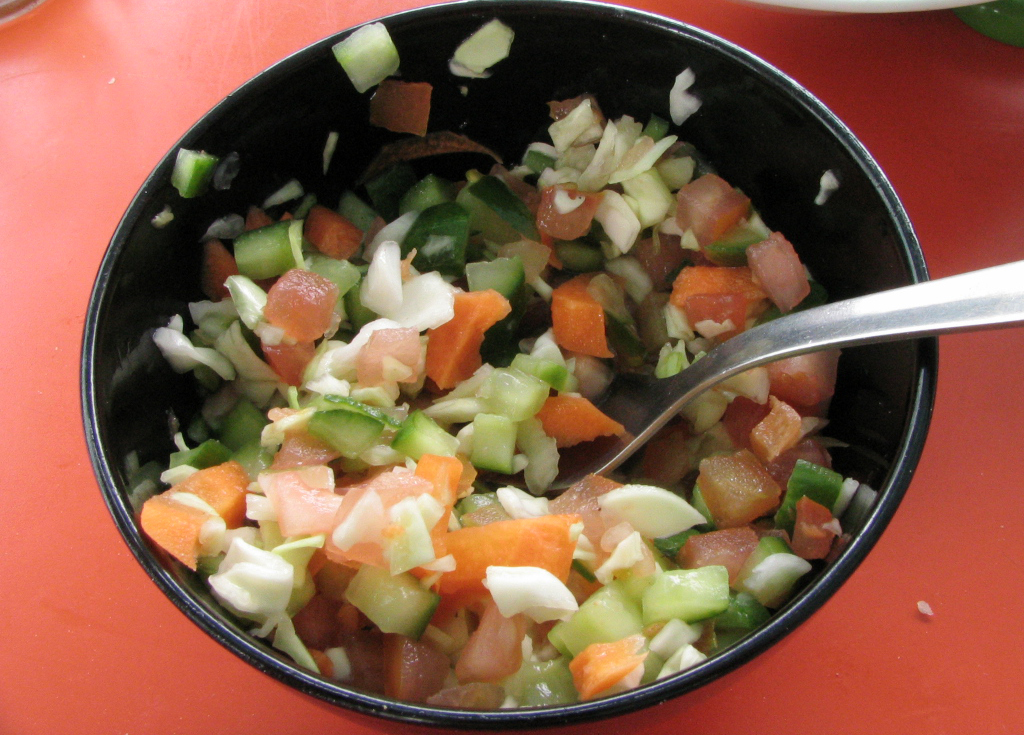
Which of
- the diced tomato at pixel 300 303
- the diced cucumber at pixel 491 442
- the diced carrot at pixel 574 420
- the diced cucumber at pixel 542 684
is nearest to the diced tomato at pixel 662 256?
the diced carrot at pixel 574 420

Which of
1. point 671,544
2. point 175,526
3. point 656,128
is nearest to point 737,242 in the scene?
point 656,128

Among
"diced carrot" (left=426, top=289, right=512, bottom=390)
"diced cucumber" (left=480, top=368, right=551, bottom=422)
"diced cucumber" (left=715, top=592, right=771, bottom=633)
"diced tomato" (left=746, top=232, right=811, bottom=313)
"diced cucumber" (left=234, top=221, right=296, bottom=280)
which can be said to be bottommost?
"diced cucumber" (left=715, top=592, right=771, bottom=633)

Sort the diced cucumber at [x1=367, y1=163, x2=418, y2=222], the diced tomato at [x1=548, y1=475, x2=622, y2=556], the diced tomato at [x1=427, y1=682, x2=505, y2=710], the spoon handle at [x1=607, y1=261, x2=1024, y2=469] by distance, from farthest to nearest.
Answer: the diced cucumber at [x1=367, y1=163, x2=418, y2=222] < the diced tomato at [x1=548, y1=475, x2=622, y2=556] < the diced tomato at [x1=427, y1=682, x2=505, y2=710] < the spoon handle at [x1=607, y1=261, x2=1024, y2=469]

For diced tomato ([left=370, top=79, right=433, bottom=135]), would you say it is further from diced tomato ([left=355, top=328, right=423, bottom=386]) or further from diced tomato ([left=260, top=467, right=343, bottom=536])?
diced tomato ([left=260, top=467, right=343, bottom=536])

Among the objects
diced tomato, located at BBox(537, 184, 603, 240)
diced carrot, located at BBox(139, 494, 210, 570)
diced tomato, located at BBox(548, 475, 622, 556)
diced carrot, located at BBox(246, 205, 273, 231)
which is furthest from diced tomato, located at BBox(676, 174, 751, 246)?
diced carrot, located at BBox(139, 494, 210, 570)

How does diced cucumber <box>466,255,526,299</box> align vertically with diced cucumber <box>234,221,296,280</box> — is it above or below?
below

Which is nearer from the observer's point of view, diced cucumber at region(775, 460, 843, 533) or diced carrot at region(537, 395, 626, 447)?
diced cucumber at region(775, 460, 843, 533)

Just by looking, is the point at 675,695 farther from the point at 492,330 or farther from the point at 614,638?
the point at 492,330

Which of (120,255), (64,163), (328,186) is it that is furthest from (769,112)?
(64,163)
